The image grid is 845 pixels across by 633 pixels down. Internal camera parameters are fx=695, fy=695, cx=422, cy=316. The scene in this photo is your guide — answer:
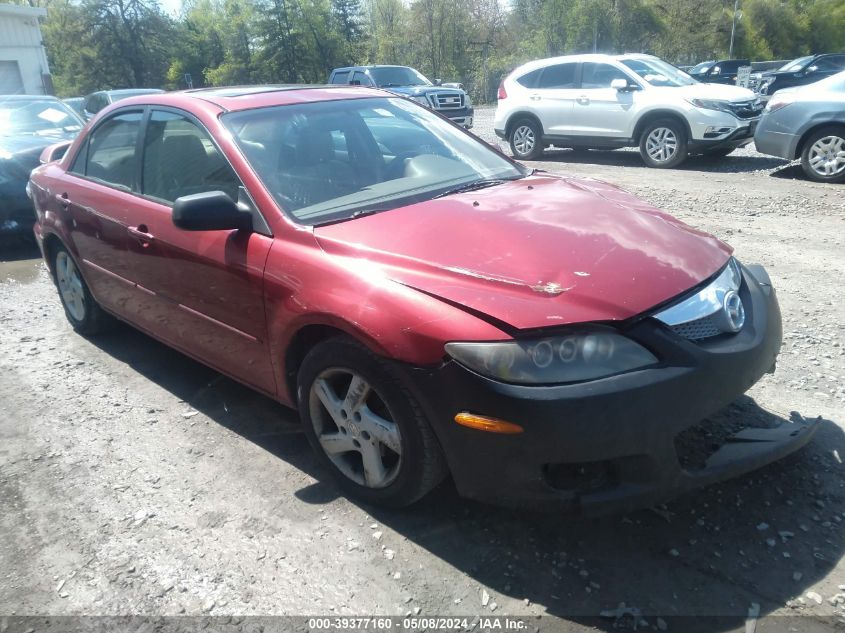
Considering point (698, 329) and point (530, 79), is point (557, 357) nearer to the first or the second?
point (698, 329)

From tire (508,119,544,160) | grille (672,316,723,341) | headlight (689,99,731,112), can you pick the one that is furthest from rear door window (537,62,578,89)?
grille (672,316,723,341)

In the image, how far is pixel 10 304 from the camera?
6203 mm

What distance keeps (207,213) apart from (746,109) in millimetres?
10422

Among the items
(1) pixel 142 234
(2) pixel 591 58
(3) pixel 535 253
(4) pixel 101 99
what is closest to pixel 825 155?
(2) pixel 591 58

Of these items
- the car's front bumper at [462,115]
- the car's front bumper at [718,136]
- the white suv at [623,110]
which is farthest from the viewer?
the car's front bumper at [462,115]

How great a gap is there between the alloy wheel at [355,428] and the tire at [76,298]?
270 cm

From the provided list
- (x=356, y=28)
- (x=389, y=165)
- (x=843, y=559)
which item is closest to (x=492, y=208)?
(x=389, y=165)

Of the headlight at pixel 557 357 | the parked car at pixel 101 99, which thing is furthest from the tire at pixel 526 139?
the headlight at pixel 557 357

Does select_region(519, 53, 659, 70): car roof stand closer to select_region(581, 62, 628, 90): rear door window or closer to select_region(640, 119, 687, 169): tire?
select_region(581, 62, 628, 90): rear door window

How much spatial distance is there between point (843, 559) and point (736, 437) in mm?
554

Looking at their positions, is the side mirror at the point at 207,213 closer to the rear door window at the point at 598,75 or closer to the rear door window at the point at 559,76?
the rear door window at the point at 598,75

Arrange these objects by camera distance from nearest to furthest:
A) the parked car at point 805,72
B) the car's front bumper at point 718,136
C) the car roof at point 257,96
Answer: the car roof at point 257,96 → the car's front bumper at point 718,136 → the parked car at point 805,72

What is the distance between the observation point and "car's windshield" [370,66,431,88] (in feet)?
58.3

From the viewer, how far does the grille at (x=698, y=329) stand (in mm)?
2500
